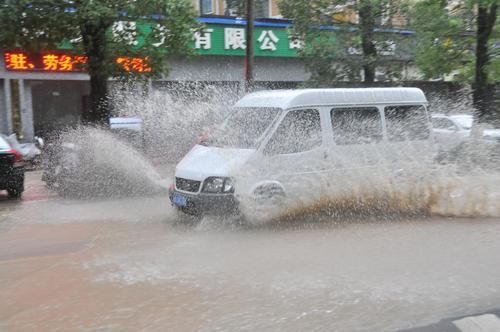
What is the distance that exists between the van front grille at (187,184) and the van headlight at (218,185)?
141mm

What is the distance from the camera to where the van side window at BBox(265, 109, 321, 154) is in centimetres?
743

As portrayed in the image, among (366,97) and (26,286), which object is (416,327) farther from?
(366,97)

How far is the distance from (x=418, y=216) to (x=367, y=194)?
86cm

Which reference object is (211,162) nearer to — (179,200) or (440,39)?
(179,200)

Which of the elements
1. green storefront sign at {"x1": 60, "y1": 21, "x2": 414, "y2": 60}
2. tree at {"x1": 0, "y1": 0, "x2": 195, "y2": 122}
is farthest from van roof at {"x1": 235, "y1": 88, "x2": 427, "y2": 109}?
green storefront sign at {"x1": 60, "y1": 21, "x2": 414, "y2": 60}

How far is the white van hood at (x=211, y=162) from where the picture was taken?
7.14 m

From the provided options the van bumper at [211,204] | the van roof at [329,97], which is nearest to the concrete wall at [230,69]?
the van roof at [329,97]

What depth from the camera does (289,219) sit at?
770 centimetres

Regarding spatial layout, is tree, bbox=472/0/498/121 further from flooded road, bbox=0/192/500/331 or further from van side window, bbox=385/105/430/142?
flooded road, bbox=0/192/500/331

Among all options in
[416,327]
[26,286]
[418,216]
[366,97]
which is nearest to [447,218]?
[418,216]

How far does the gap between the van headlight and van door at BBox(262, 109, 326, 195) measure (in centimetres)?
48

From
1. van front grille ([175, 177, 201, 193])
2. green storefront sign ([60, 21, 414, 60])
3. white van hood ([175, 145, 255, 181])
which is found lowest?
van front grille ([175, 177, 201, 193])

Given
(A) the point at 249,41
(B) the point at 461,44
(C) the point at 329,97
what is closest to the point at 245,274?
(C) the point at 329,97

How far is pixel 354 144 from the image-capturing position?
26.1ft
